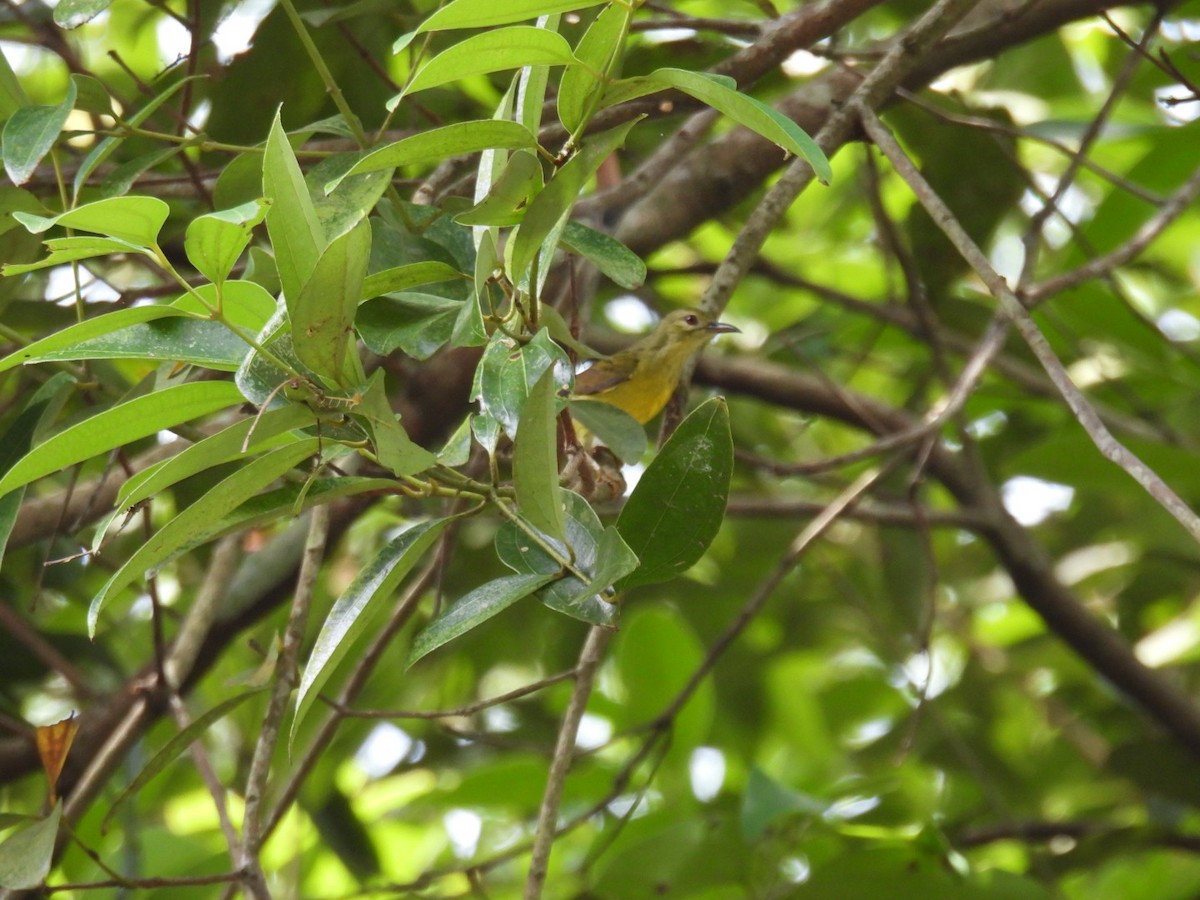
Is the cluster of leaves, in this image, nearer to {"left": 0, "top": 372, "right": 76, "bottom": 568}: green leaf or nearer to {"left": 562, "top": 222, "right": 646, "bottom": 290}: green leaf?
{"left": 562, "top": 222, "right": 646, "bottom": 290}: green leaf

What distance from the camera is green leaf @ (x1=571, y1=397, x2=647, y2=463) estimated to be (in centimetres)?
193

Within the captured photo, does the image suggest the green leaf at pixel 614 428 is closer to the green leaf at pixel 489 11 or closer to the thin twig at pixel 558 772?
the thin twig at pixel 558 772

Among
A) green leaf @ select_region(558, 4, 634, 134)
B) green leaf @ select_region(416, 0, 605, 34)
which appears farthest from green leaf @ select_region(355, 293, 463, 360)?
green leaf @ select_region(416, 0, 605, 34)

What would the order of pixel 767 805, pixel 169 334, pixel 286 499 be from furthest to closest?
pixel 767 805
pixel 286 499
pixel 169 334

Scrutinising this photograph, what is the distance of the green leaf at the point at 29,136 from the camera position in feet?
5.91

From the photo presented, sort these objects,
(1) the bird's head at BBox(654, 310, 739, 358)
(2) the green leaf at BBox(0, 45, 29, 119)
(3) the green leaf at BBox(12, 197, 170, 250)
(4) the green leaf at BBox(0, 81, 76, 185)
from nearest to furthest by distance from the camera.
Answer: (3) the green leaf at BBox(12, 197, 170, 250), (4) the green leaf at BBox(0, 81, 76, 185), (2) the green leaf at BBox(0, 45, 29, 119), (1) the bird's head at BBox(654, 310, 739, 358)

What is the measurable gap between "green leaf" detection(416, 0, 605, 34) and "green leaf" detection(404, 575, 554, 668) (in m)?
Result: 0.73

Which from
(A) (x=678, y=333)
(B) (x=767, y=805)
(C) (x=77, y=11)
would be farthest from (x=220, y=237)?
(A) (x=678, y=333)

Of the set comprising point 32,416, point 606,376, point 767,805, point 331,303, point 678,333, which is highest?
point 331,303

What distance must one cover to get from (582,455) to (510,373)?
1.65 ft

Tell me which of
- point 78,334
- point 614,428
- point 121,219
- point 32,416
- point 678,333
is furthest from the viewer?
point 678,333

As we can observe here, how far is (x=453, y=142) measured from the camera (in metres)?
1.59

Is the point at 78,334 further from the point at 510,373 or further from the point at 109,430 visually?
the point at 510,373

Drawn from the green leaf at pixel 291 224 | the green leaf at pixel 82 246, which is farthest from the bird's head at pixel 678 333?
the green leaf at pixel 82 246
